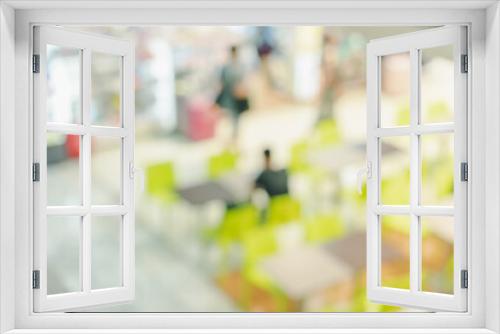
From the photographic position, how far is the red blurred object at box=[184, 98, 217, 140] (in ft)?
19.9

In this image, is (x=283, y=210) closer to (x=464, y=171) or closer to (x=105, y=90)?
(x=105, y=90)

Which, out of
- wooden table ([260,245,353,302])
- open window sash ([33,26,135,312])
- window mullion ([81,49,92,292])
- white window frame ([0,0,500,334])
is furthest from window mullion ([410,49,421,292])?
wooden table ([260,245,353,302])

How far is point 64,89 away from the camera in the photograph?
3.66 m

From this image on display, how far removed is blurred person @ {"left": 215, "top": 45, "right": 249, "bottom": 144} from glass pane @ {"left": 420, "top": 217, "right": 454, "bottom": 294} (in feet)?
6.19

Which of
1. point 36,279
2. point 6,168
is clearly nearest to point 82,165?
point 6,168

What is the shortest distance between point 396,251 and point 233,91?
203 centimetres

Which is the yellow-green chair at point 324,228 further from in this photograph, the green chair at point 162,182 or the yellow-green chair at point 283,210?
the green chair at point 162,182

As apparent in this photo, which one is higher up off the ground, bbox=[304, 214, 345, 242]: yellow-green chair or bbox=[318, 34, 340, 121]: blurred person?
bbox=[318, 34, 340, 121]: blurred person

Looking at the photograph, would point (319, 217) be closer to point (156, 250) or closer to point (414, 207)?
point (156, 250)

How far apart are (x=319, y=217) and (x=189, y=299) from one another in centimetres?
140

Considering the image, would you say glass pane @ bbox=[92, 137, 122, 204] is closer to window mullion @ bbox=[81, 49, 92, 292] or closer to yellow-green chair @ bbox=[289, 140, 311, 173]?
yellow-green chair @ bbox=[289, 140, 311, 173]

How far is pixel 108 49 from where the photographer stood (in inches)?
115

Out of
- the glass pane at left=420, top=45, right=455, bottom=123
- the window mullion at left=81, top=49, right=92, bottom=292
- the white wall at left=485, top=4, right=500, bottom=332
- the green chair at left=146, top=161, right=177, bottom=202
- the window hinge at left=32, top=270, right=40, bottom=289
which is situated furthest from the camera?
the green chair at left=146, top=161, right=177, bottom=202

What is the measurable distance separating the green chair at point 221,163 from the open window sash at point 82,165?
300cm
